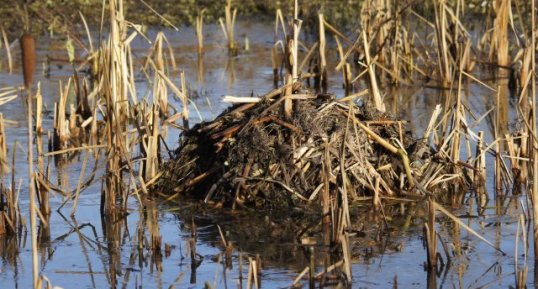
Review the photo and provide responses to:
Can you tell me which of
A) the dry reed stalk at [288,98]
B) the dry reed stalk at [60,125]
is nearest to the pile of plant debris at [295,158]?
the dry reed stalk at [288,98]

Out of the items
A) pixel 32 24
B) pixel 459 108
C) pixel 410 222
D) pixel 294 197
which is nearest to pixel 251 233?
pixel 294 197

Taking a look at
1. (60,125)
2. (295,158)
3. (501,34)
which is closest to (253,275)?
(295,158)

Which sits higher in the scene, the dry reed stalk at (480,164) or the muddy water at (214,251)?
the dry reed stalk at (480,164)

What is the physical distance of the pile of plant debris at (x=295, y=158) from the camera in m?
7.17

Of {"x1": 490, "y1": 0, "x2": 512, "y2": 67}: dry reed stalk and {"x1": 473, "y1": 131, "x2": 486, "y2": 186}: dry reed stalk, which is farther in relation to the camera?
{"x1": 490, "y1": 0, "x2": 512, "y2": 67}: dry reed stalk

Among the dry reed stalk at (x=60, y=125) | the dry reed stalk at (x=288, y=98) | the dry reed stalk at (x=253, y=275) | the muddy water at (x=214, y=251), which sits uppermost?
the dry reed stalk at (x=288, y=98)

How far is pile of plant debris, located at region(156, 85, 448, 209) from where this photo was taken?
23.5ft

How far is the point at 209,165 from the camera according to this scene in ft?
24.9

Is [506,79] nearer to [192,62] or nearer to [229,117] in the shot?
[192,62]

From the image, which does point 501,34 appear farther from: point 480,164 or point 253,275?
point 253,275

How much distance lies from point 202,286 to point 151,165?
91.4 inches

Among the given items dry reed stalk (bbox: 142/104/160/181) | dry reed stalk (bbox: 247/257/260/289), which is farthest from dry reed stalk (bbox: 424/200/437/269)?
dry reed stalk (bbox: 142/104/160/181)

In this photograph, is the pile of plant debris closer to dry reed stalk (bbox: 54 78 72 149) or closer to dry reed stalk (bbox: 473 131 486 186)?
dry reed stalk (bbox: 473 131 486 186)

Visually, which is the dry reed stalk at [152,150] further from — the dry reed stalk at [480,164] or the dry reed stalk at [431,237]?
the dry reed stalk at [431,237]
